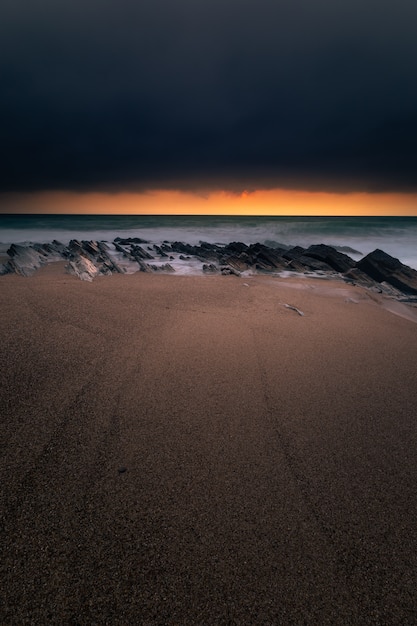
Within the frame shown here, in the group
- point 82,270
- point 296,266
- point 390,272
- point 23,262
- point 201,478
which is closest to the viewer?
point 201,478

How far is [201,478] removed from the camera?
1.62 meters

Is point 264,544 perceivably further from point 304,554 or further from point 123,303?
point 123,303

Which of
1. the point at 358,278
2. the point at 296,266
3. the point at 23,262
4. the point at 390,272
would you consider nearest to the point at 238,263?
the point at 296,266

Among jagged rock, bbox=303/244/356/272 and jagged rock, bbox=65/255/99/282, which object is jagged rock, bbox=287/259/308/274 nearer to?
jagged rock, bbox=303/244/356/272

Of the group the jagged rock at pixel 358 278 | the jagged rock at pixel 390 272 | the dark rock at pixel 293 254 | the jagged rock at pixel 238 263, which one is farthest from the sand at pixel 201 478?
the dark rock at pixel 293 254

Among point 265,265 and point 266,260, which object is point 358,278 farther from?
point 266,260

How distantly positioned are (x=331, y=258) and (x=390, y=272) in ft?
6.61

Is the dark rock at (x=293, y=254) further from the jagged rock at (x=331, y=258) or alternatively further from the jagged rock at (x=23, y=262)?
the jagged rock at (x=23, y=262)

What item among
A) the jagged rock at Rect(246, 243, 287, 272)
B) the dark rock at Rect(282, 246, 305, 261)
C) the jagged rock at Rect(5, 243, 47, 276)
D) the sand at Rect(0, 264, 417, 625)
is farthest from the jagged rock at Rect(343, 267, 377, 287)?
the jagged rock at Rect(5, 243, 47, 276)

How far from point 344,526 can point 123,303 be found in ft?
11.8

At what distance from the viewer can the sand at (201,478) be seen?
1139 mm

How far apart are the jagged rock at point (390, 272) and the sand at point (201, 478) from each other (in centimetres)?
525

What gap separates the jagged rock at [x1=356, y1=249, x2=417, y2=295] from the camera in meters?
7.58

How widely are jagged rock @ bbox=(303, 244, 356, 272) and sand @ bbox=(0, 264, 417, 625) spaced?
6.69 m
